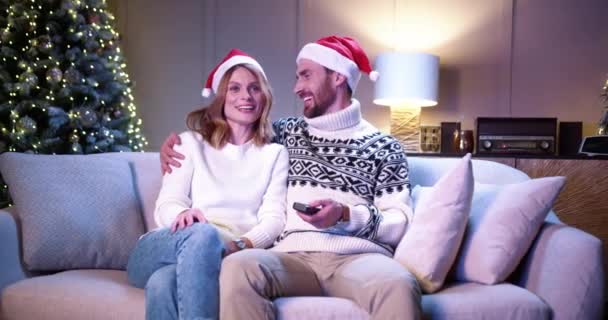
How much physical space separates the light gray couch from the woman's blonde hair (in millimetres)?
578

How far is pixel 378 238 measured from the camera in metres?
1.77

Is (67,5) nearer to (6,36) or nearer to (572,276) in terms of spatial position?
(6,36)

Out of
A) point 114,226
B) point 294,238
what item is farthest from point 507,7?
point 114,226

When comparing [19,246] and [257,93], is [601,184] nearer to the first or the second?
[257,93]

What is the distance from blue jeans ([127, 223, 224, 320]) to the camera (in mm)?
1419

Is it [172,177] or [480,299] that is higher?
[172,177]

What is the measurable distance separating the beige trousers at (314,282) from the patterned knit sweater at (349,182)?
0.06m

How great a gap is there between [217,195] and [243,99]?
36 centimetres

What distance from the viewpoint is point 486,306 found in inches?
60.5

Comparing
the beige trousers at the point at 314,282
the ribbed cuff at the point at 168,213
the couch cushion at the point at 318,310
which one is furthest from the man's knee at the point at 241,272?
the ribbed cuff at the point at 168,213

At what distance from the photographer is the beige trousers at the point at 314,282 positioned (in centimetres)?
138

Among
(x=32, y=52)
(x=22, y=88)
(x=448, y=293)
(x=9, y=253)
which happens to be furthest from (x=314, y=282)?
(x=32, y=52)

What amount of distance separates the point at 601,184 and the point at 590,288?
5.65 feet

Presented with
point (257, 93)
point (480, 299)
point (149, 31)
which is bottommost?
point (480, 299)
